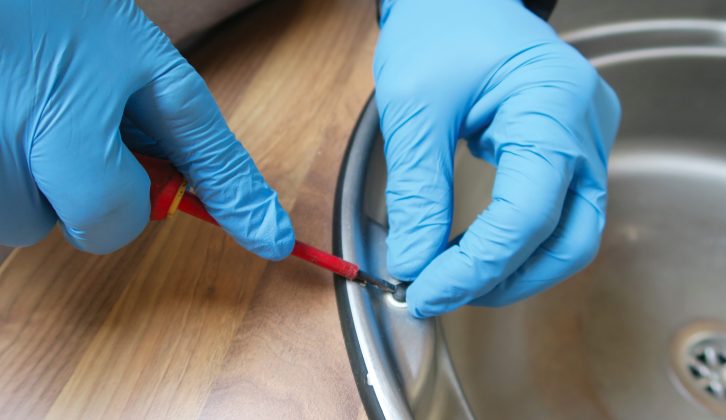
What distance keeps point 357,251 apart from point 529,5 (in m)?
0.47

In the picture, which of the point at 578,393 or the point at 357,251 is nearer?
the point at 357,251

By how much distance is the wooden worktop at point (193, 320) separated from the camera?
18.8 inches

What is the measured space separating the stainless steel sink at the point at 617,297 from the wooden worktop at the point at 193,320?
0.03 metres

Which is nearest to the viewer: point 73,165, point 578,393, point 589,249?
point 73,165

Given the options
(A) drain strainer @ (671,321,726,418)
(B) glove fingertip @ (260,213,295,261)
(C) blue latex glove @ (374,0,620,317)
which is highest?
(C) blue latex glove @ (374,0,620,317)

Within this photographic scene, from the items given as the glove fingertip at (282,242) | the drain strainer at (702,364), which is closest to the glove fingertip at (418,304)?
the glove fingertip at (282,242)

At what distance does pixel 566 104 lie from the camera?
55cm

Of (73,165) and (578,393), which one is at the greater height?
(73,165)

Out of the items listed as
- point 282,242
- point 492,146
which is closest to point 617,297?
point 492,146

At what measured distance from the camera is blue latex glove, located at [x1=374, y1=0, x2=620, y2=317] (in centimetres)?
51

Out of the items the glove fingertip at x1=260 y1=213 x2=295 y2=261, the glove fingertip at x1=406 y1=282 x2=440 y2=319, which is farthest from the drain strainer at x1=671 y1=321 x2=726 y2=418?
the glove fingertip at x1=260 y1=213 x2=295 y2=261

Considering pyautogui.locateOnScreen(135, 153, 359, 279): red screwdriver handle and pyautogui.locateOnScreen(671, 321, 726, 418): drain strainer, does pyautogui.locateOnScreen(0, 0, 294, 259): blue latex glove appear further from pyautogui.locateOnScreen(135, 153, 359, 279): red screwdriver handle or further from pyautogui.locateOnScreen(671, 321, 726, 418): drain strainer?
pyautogui.locateOnScreen(671, 321, 726, 418): drain strainer

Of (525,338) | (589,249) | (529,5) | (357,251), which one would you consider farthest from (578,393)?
(529,5)

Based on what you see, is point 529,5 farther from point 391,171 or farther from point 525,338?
point 525,338
